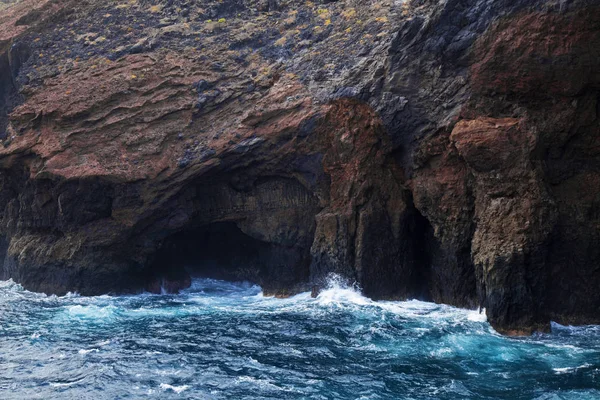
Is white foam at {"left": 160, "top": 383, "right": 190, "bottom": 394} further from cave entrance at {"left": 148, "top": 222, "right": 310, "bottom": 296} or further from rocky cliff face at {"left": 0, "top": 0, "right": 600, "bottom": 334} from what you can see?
cave entrance at {"left": 148, "top": 222, "right": 310, "bottom": 296}

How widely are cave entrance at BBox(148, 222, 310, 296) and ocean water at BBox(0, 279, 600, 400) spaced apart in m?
2.16

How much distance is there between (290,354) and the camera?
18328 millimetres

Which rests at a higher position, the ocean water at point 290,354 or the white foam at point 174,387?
the ocean water at point 290,354

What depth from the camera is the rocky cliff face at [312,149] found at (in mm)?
20062

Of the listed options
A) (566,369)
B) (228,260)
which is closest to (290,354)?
(566,369)

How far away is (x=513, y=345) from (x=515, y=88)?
7728 millimetres

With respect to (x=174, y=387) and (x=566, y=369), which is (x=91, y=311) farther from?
(x=566, y=369)

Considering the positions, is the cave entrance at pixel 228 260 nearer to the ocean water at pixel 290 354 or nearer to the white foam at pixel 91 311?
the ocean water at pixel 290 354

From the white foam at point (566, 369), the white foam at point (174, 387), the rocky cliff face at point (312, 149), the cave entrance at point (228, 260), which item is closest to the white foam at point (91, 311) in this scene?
the rocky cliff face at point (312, 149)

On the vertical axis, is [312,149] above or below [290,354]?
above

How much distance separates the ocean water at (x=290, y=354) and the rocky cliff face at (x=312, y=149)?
173 cm

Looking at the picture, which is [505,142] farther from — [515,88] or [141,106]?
[141,106]

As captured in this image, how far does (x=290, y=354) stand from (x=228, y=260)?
12.1 metres

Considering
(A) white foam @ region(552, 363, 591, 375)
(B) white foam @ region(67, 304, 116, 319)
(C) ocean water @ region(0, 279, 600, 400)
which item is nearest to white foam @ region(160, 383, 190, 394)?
(C) ocean water @ region(0, 279, 600, 400)
